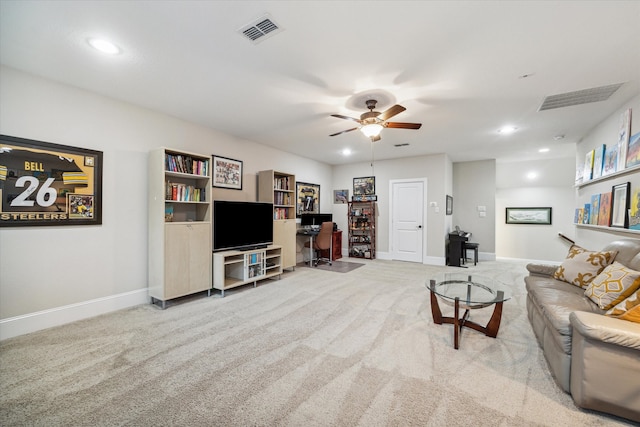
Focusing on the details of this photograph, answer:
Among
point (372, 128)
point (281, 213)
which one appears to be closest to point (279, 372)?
point (372, 128)

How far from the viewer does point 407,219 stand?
20.7ft

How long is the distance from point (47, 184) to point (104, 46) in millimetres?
1550

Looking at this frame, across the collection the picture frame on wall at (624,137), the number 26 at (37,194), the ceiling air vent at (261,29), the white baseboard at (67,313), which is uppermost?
the ceiling air vent at (261,29)

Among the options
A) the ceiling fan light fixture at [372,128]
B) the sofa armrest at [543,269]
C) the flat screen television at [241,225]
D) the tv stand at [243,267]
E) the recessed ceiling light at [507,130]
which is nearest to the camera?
the sofa armrest at [543,269]

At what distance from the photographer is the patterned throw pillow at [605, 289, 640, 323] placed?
1552mm

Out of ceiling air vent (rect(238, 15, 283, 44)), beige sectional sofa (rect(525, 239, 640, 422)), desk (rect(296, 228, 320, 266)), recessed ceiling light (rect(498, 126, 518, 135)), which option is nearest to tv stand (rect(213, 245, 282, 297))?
desk (rect(296, 228, 320, 266))

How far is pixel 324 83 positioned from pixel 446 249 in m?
4.89

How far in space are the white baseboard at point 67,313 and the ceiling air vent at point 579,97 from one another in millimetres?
5536

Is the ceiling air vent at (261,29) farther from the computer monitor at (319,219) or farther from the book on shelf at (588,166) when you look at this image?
the book on shelf at (588,166)

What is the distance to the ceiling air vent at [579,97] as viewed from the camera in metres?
2.73

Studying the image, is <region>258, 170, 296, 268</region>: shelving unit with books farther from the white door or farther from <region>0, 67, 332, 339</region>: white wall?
the white door

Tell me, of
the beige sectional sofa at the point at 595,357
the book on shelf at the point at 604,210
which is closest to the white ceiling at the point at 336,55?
the book on shelf at the point at 604,210

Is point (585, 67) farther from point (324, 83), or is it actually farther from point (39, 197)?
point (39, 197)

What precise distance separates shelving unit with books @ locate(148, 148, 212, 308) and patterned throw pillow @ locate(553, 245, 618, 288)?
165 inches
